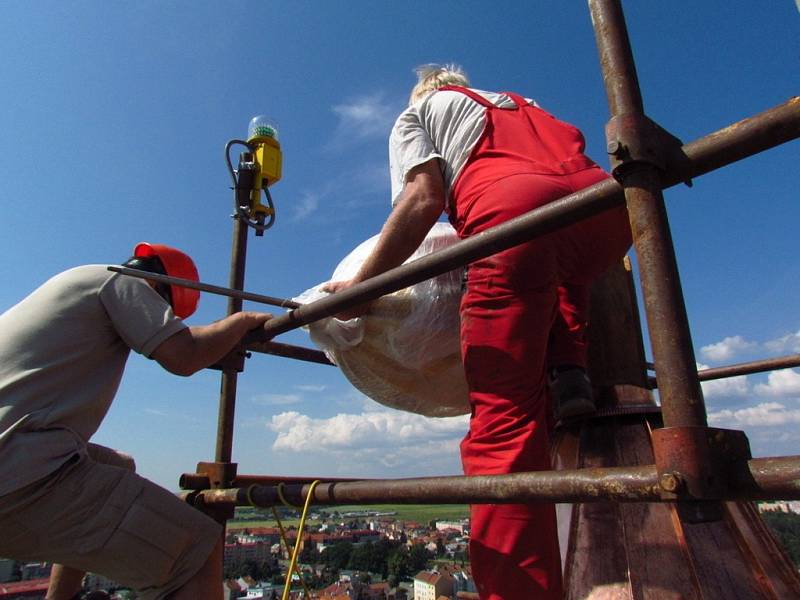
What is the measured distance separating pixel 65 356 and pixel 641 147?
6.28ft

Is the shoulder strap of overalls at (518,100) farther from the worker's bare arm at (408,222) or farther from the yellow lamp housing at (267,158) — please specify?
the yellow lamp housing at (267,158)

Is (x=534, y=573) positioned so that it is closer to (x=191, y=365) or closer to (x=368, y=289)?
(x=368, y=289)

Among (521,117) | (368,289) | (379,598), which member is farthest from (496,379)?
(379,598)

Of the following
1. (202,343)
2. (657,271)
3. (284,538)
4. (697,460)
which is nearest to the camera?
(697,460)

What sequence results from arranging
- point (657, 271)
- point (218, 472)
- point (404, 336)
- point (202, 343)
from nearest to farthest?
point (657, 271)
point (202, 343)
point (404, 336)
point (218, 472)

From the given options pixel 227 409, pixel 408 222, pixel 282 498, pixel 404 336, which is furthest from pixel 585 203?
pixel 227 409

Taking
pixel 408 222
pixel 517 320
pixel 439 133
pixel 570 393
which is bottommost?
pixel 570 393

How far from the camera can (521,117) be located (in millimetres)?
2117

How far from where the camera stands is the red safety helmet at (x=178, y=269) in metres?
2.38

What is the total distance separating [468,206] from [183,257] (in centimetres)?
138

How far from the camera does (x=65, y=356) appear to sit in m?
1.92

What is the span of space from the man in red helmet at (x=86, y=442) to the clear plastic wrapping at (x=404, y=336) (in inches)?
19.2

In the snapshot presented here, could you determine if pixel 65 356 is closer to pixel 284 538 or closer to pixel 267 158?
pixel 284 538

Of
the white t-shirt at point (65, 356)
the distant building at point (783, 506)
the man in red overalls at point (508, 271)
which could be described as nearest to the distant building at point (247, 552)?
the white t-shirt at point (65, 356)
